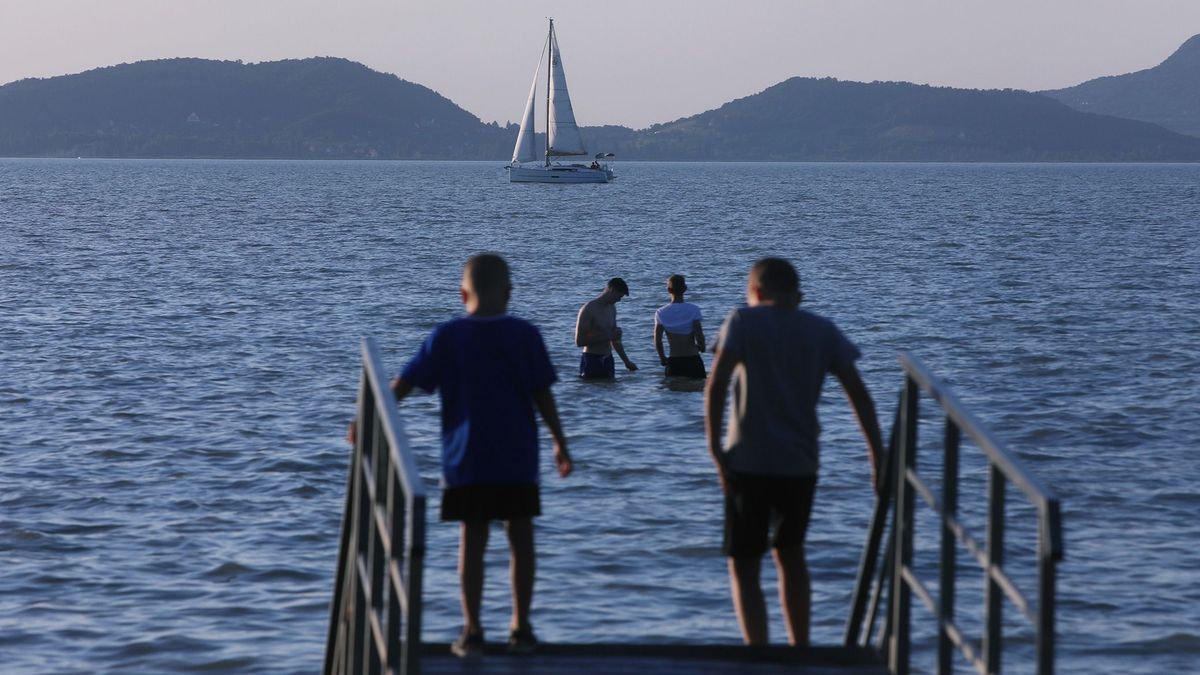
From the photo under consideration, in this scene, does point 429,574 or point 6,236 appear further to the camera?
point 6,236

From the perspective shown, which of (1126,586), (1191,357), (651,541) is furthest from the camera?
(1191,357)

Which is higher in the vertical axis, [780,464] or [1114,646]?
[780,464]

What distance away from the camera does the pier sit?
436 cm

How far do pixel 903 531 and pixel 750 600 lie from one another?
772 millimetres

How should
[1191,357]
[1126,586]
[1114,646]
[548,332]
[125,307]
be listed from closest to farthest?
[1114,646] < [1126,586] < [1191,357] < [548,332] < [125,307]

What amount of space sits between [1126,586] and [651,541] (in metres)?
3.30

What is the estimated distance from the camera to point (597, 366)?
19.6 metres

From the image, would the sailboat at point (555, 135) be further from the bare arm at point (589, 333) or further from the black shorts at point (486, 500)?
the black shorts at point (486, 500)

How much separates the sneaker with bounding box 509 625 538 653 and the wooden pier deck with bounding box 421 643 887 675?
1.1 inches

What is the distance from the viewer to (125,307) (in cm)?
3406

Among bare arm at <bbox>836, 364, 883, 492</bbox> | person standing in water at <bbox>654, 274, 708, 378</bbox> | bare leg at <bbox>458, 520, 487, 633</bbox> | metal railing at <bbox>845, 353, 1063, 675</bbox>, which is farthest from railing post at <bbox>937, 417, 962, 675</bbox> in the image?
person standing in water at <bbox>654, 274, 708, 378</bbox>

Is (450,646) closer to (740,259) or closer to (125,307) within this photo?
(125,307)

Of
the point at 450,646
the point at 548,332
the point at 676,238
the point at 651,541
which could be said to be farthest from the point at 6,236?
the point at 450,646

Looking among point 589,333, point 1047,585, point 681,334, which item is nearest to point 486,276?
point 1047,585
